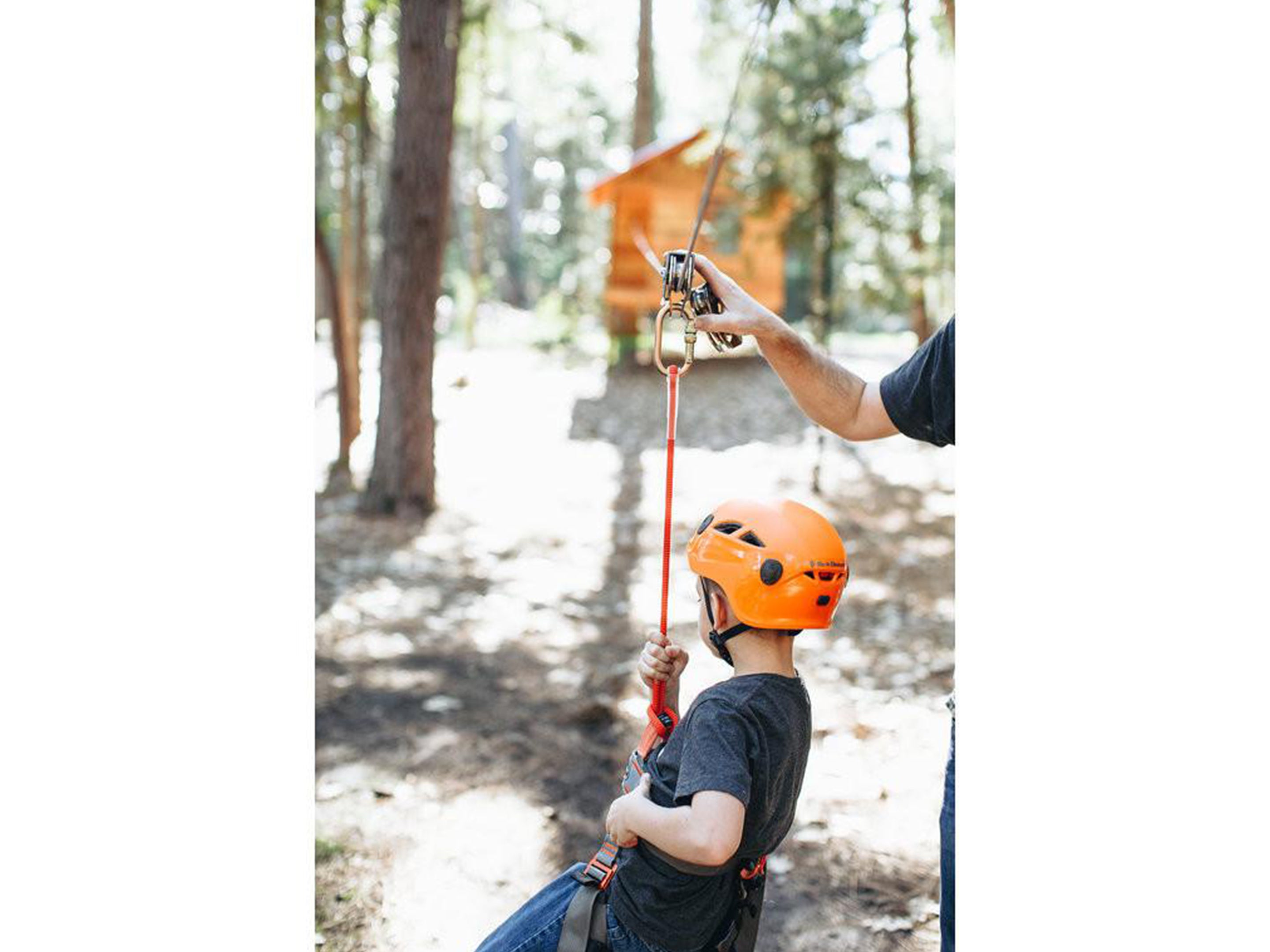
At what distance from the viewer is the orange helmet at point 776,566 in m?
2.20

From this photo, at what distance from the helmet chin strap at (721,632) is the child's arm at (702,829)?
308mm

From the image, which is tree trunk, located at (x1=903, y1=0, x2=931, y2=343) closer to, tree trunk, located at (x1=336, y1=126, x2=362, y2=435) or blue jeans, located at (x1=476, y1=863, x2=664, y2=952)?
tree trunk, located at (x1=336, y1=126, x2=362, y2=435)

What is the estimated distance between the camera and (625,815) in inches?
85.7

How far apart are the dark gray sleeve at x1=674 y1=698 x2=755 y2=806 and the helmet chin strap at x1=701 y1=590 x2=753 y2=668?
0.44ft

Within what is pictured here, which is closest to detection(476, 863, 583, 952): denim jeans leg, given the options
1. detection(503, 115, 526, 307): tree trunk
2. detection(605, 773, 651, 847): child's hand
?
detection(605, 773, 651, 847): child's hand

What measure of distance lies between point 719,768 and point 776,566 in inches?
15.5

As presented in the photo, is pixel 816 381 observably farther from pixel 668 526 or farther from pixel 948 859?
pixel 948 859

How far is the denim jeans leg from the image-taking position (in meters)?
2.41
